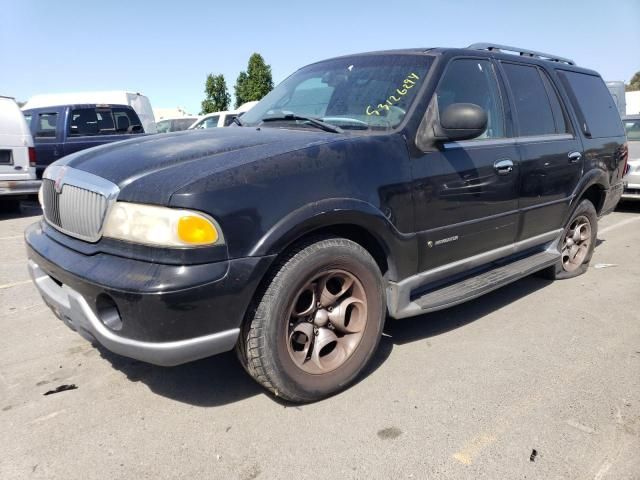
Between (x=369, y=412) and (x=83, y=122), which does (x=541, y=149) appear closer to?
(x=369, y=412)

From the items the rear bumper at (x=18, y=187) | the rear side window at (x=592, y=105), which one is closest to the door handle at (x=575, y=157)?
the rear side window at (x=592, y=105)

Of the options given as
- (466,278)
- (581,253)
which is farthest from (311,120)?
(581,253)

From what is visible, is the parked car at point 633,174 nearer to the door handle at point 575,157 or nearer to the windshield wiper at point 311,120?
the door handle at point 575,157

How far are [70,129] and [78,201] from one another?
28.4 feet

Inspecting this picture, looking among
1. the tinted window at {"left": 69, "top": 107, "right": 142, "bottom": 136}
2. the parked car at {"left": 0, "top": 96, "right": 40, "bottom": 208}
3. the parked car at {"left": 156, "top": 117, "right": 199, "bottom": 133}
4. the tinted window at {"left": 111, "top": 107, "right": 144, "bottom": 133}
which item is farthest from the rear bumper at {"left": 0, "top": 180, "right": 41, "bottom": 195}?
the parked car at {"left": 156, "top": 117, "right": 199, "bottom": 133}

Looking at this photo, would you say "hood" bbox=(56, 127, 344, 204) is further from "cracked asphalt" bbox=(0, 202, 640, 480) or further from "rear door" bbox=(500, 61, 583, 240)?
"rear door" bbox=(500, 61, 583, 240)

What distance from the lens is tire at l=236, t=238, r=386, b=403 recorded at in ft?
8.03

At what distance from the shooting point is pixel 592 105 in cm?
499

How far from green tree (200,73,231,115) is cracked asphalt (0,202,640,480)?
120 feet

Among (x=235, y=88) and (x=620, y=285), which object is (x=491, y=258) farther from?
(x=235, y=88)

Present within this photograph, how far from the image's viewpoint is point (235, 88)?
3769 centimetres

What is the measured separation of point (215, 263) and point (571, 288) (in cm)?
376

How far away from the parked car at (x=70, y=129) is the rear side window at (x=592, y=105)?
27.6 ft

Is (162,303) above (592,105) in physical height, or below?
below
